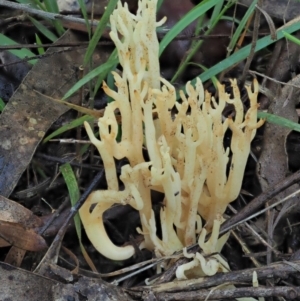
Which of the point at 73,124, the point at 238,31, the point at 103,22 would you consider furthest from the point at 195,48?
the point at 73,124

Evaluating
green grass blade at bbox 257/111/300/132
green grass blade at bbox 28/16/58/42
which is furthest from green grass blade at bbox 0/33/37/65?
green grass blade at bbox 257/111/300/132

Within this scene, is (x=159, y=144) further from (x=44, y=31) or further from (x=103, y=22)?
(x=44, y=31)

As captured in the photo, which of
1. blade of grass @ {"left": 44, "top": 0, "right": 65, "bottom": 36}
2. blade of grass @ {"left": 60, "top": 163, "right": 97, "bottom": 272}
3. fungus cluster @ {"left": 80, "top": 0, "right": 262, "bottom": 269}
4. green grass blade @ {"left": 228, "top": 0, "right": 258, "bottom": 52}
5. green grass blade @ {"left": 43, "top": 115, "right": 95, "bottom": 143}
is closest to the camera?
fungus cluster @ {"left": 80, "top": 0, "right": 262, "bottom": 269}

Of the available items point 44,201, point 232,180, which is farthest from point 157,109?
point 44,201

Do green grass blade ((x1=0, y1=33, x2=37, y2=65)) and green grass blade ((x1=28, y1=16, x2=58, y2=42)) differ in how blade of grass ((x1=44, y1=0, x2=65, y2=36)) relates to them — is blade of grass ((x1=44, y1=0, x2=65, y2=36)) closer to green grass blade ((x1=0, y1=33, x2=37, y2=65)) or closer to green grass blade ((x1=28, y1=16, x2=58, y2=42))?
green grass blade ((x1=28, y1=16, x2=58, y2=42))

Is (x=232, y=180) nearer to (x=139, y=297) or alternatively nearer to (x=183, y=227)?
(x=183, y=227)

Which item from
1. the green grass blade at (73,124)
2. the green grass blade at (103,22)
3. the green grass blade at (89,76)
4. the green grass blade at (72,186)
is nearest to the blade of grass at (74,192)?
the green grass blade at (72,186)

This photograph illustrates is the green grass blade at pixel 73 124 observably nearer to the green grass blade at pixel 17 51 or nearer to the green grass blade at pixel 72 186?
the green grass blade at pixel 72 186

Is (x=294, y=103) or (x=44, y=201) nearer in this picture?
(x=44, y=201)
